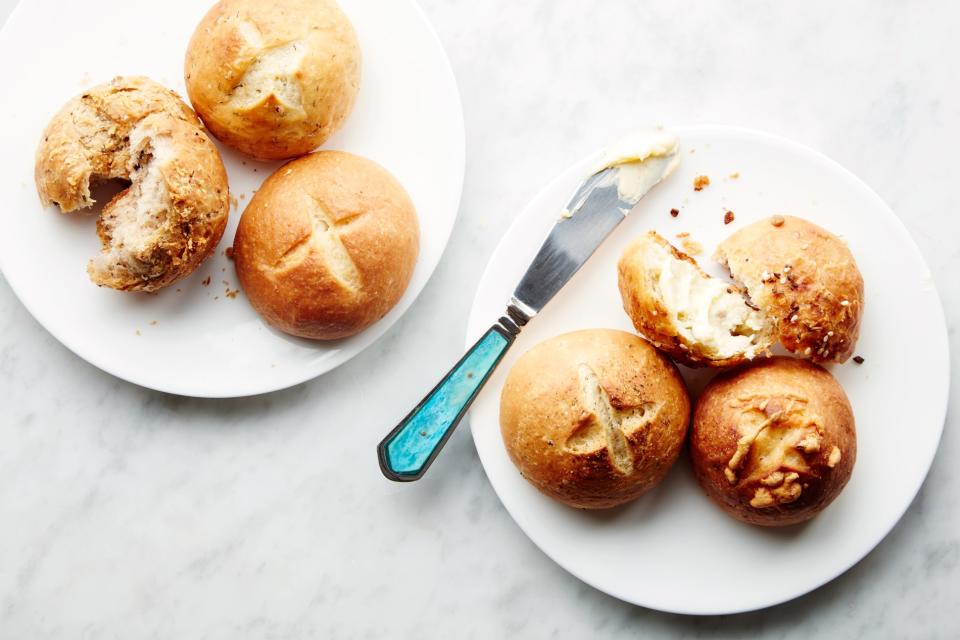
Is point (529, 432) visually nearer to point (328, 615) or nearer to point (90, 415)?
point (328, 615)

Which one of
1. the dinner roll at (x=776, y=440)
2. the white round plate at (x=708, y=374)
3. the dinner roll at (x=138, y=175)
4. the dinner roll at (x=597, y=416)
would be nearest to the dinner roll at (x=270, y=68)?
the dinner roll at (x=138, y=175)

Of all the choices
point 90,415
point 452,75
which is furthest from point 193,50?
point 90,415

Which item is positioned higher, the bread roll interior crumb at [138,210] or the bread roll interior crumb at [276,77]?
the bread roll interior crumb at [276,77]

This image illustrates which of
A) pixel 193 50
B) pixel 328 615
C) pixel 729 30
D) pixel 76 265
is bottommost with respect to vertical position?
pixel 328 615

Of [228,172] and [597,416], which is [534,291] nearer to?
[597,416]

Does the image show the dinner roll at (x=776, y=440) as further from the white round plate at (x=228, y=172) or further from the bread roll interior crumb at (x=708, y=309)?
the white round plate at (x=228, y=172)

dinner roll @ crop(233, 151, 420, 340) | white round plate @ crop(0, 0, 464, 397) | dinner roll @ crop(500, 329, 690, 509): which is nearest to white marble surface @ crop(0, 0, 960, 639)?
white round plate @ crop(0, 0, 464, 397)

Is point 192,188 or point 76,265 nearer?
point 192,188

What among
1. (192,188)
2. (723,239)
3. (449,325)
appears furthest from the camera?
(449,325)
